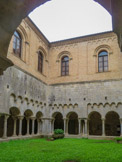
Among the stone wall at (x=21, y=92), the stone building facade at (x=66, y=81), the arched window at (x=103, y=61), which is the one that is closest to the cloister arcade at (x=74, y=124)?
the stone building facade at (x=66, y=81)

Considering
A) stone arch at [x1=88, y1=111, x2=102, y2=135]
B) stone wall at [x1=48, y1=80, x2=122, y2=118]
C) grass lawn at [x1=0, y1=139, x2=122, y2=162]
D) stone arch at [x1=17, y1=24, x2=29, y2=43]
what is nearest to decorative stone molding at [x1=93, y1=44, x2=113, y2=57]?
stone wall at [x1=48, y1=80, x2=122, y2=118]

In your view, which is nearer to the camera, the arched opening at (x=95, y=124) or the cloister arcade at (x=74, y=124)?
the cloister arcade at (x=74, y=124)

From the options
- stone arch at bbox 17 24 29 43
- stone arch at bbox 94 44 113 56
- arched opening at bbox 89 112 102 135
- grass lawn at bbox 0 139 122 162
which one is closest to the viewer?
grass lawn at bbox 0 139 122 162

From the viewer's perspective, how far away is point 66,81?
18.2 meters

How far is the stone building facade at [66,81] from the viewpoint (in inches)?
603

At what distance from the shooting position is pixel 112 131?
18891 millimetres

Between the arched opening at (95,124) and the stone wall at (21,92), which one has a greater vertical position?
the stone wall at (21,92)

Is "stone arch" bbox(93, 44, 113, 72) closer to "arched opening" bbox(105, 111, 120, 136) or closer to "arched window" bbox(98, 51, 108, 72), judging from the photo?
"arched window" bbox(98, 51, 108, 72)

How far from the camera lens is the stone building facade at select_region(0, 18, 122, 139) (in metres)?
15.3

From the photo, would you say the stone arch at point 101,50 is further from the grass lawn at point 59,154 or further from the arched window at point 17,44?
the grass lawn at point 59,154

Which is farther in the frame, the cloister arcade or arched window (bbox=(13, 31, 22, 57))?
the cloister arcade

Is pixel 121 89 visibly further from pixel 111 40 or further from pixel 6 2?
pixel 6 2

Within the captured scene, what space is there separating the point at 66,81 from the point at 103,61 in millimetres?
3854

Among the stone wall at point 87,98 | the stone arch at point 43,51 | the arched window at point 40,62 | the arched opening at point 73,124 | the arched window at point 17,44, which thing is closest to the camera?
the arched window at point 17,44
